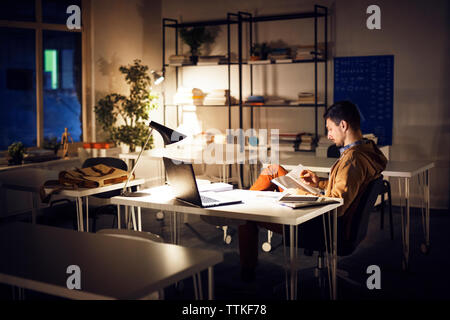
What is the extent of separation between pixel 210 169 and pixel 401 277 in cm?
420

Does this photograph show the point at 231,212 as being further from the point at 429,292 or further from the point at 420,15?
the point at 420,15

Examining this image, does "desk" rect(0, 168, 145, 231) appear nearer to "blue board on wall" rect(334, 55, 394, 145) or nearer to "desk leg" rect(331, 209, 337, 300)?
"desk leg" rect(331, 209, 337, 300)

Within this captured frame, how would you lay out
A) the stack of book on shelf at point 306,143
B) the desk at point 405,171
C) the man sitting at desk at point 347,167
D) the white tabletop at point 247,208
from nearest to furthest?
the white tabletop at point 247,208
the man sitting at desk at point 347,167
the desk at point 405,171
the stack of book on shelf at point 306,143

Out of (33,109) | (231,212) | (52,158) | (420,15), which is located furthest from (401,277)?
(33,109)

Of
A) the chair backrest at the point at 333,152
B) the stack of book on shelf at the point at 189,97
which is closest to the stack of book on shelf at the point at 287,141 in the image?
the stack of book on shelf at the point at 189,97

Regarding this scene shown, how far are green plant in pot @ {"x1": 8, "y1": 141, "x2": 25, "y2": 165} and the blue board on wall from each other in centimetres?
372

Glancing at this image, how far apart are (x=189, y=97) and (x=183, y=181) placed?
443 cm

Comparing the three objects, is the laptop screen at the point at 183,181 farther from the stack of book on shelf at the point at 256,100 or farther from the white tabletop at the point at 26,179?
the stack of book on shelf at the point at 256,100

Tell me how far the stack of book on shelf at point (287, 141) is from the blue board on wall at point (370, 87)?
71 centimetres

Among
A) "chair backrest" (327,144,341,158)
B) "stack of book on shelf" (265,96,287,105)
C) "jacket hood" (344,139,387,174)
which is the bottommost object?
"chair backrest" (327,144,341,158)

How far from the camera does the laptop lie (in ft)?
10.5

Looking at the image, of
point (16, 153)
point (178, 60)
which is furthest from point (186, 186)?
point (178, 60)

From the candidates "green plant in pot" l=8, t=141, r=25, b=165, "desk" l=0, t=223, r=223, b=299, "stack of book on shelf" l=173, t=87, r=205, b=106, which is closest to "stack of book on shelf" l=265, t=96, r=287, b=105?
"stack of book on shelf" l=173, t=87, r=205, b=106

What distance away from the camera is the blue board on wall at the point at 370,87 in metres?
6.83
